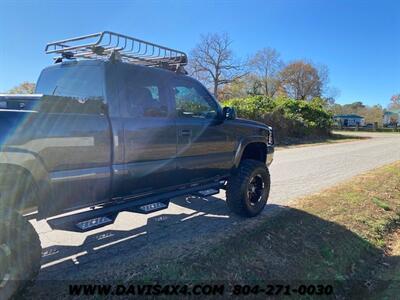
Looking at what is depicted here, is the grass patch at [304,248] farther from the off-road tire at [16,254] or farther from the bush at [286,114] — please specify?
the bush at [286,114]

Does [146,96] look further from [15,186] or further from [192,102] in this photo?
[15,186]

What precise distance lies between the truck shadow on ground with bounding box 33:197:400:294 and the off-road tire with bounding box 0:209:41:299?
0.48m

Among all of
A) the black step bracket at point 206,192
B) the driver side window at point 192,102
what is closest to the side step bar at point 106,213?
the black step bracket at point 206,192

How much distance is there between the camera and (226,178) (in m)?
5.79

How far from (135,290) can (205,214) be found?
8.64ft

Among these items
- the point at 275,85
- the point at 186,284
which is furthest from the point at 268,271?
the point at 275,85

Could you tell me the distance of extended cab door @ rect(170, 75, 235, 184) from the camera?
4.75m

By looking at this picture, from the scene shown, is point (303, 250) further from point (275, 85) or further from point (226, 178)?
point (275, 85)

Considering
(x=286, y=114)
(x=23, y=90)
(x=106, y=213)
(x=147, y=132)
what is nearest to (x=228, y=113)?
(x=147, y=132)

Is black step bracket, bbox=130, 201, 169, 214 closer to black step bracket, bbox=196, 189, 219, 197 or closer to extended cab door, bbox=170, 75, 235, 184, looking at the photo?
extended cab door, bbox=170, 75, 235, 184

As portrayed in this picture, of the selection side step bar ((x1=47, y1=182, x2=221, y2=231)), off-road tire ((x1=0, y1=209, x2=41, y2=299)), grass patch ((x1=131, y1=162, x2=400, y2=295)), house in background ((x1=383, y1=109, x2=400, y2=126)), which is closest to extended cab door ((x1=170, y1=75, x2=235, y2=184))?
side step bar ((x1=47, y1=182, x2=221, y2=231))

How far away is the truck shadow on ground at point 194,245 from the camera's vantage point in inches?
158

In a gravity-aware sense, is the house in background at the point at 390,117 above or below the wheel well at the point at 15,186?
above

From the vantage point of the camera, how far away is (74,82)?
4.43 metres
